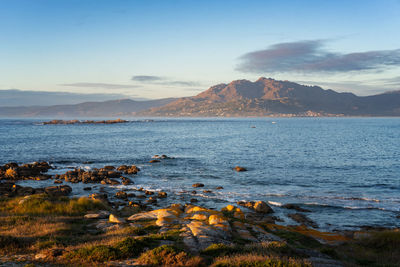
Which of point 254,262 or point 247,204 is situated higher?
point 254,262

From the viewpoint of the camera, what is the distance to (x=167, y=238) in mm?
13586

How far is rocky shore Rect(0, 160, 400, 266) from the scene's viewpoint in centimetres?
1091

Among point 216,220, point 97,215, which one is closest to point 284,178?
point 216,220

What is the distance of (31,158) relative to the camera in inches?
2250

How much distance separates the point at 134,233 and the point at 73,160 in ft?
151

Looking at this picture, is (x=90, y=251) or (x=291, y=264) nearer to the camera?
(x=291, y=264)

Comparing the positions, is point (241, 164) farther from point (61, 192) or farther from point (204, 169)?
point (61, 192)

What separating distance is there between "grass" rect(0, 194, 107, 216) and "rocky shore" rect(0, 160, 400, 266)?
0.06 m

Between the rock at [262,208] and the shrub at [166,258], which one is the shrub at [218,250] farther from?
the rock at [262,208]

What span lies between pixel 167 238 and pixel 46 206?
12065mm

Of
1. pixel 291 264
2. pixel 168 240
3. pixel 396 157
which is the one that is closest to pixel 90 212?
pixel 168 240

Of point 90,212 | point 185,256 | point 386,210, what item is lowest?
point 386,210

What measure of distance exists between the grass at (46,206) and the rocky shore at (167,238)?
62 millimetres

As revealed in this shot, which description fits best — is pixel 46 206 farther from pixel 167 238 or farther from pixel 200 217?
pixel 167 238
